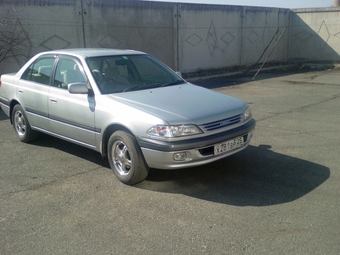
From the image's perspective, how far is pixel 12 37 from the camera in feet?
34.3

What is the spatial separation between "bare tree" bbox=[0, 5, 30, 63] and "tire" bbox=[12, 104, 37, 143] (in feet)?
15.2

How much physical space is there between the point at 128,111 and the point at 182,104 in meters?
0.66

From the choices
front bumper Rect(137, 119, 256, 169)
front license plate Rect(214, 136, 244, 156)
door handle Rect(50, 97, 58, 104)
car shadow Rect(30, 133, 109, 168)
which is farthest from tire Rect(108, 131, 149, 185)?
door handle Rect(50, 97, 58, 104)

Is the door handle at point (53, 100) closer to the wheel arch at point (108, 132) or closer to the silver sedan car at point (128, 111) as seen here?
the silver sedan car at point (128, 111)

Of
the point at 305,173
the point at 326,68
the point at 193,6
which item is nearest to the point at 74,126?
the point at 305,173

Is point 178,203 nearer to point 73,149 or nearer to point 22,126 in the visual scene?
point 73,149

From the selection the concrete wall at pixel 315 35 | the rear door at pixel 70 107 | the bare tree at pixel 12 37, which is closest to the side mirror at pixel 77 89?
the rear door at pixel 70 107

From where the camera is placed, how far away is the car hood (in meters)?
4.29

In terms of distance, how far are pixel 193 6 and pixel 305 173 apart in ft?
38.4

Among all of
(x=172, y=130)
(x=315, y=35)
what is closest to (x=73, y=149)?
(x=172, y=130)

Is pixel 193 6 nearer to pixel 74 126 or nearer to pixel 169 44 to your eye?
pixel 169 44

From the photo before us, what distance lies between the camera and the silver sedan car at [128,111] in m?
4.21

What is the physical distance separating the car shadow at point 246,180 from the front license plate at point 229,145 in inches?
17.0

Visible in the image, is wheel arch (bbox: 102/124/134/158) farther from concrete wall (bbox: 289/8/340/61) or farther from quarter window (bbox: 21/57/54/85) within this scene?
concrete wall (bbox: 289/8/340/61)
